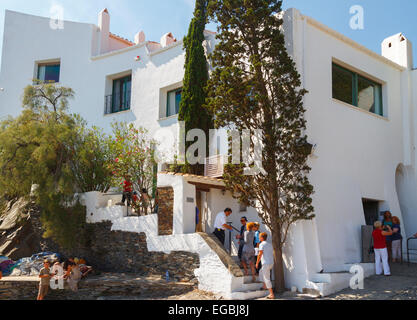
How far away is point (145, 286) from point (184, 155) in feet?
17.1

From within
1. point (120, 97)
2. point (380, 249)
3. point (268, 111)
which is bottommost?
point (380, 249)

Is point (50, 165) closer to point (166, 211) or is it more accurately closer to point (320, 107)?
point (166, 211)

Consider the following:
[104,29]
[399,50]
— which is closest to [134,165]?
[104,29]

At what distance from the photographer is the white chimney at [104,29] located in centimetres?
2296

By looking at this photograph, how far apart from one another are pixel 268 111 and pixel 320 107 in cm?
212

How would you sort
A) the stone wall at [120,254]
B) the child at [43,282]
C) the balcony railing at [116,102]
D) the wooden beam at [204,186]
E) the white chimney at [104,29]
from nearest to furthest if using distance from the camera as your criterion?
the stone wall at [120,254], the child at [43,282], the wooden beam at [204,186], the balcony railing at [116,102], the white chimney at [104,29]

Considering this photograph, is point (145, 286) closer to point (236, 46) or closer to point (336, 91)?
point (236, 46)

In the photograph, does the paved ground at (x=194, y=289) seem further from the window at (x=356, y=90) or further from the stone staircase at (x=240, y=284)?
the window at (x=356, y=90)

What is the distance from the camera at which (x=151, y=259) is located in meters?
14.1

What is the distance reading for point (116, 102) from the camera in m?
21.6

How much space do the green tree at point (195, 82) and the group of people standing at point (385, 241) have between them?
6054 mm

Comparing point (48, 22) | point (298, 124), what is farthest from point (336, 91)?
point (48, 22)

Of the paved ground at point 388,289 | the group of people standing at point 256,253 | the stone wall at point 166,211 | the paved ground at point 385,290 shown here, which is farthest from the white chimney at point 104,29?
the paved ground at point 388,289
